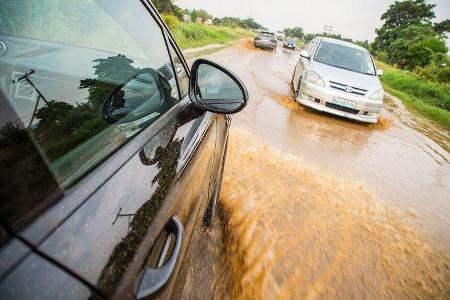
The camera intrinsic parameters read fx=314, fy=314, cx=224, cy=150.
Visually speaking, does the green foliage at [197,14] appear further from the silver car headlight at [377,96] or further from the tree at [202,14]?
the silver car headlight at [377,96]

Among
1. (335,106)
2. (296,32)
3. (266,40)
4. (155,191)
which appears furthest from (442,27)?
(296,32)

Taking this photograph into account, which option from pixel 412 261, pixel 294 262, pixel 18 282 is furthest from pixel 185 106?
pixel 412 261

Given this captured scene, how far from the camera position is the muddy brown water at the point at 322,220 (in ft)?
8.93

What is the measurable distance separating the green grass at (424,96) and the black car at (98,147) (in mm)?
11220

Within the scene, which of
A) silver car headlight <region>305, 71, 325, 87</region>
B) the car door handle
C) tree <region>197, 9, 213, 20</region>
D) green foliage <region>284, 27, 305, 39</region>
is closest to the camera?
the car door handle

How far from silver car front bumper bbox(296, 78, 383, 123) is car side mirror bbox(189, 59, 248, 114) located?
5.84 m

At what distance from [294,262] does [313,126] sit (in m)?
4.54

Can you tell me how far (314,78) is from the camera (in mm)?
7492

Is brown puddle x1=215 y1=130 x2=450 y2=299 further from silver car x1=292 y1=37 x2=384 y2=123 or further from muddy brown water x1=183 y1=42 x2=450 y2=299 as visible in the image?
silver car x1=292 y1=37 x2=384 y2=123

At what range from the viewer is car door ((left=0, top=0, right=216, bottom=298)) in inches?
29.6

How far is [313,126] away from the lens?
7.00 m

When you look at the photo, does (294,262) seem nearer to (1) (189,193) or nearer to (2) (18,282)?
(1) (189,193)

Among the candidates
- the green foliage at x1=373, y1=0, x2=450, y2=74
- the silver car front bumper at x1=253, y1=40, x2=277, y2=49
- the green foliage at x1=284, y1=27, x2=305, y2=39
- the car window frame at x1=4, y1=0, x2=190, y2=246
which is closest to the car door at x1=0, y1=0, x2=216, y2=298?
the car window frame at x1=4, y1=0, x2=190, y2=246

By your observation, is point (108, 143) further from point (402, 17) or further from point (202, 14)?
point (202, 14)
